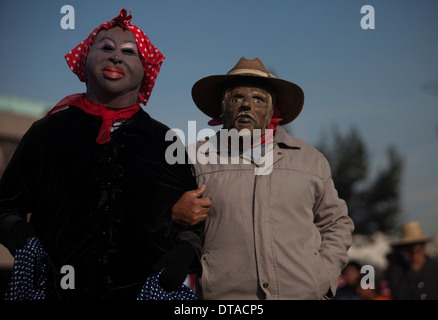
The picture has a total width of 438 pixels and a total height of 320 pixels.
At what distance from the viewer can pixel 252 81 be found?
14.7ft

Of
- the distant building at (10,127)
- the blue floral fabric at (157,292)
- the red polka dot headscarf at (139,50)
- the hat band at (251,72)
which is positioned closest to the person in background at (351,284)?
the hat band at (251,72)

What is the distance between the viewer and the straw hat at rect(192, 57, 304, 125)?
449cm

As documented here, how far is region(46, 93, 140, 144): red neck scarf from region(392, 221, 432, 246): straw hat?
6.30 metres

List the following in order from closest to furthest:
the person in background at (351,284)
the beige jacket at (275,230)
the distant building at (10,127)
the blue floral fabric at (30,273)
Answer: the blue floral fabric at (30,273) → the beige jacket at (275,230) → the person in background at (351,284) → the distant building at (10,127)

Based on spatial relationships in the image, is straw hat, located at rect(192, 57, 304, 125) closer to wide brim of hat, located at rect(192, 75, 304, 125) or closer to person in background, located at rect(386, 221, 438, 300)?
wide brim of hat, located at rect(192, 75, 304, 125)

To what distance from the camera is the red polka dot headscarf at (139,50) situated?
428cm

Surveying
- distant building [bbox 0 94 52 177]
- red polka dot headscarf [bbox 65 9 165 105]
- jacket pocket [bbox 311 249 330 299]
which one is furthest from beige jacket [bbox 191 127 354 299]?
distant building [bbox 0 94 52 177]

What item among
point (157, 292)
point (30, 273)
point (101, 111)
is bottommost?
point (157, 292)

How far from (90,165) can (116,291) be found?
34.0 inches

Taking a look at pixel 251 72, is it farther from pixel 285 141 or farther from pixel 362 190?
pixel 362 190

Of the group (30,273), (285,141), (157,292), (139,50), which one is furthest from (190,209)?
(139,50)

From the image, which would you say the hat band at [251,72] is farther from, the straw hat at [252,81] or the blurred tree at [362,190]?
the blurred tree at [362,190]

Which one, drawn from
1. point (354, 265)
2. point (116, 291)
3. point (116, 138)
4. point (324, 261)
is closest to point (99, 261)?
point (116, 291)

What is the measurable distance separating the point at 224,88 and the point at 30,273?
2.04 metres
